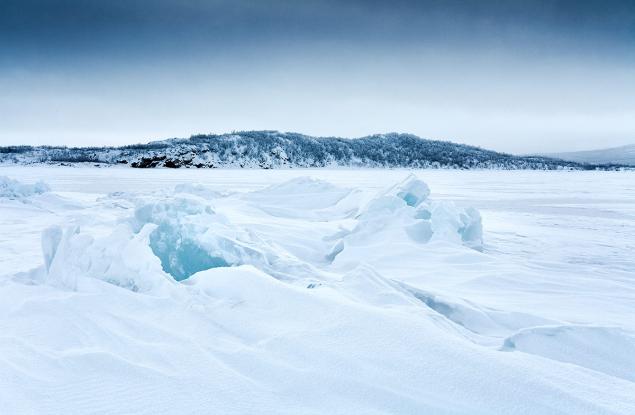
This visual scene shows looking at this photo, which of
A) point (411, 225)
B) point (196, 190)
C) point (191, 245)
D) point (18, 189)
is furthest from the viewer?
point (196, 190)

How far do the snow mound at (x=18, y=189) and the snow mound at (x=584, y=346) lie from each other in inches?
577

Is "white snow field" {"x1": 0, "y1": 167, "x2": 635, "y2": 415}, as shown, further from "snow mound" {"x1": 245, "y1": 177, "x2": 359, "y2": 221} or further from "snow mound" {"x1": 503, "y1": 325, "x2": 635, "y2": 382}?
"snow mound" {"x1": 245, "y1": 177, "x2": 359, "y2": 221}

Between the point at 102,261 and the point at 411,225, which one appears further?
the point at 411,225

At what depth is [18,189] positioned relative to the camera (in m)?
13.6

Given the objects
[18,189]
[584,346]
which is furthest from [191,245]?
[18,189]

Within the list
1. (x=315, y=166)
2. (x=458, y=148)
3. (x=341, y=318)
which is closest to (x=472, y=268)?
(x=341, y=318)

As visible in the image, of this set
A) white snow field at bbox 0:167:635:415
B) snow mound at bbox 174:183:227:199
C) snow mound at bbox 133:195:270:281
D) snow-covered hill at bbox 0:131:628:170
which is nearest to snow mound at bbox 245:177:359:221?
snow mound at bbox 174:183:227:199

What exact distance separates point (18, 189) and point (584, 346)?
51.3 feet

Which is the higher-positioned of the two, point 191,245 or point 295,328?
point 191,245

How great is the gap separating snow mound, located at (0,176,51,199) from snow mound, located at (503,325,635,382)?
14650 mm

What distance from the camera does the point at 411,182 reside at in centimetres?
840

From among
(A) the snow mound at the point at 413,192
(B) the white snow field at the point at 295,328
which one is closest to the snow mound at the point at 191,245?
(B) the white snow field at the point at 295,328

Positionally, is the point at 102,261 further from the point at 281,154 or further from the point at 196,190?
the point at 281,154

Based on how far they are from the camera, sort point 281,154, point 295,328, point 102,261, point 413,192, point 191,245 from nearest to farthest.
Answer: point 295,328 < point 102,261 < point 191,245 < point 413,192 < point 281,154
